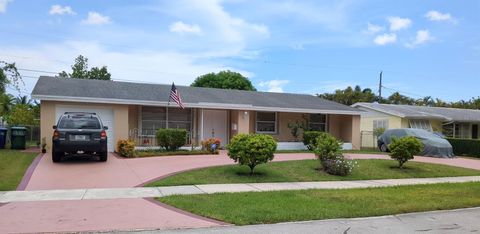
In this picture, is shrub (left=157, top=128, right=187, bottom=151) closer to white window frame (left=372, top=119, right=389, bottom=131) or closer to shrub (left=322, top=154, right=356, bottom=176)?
shrub (left=322, top=154, right=356, bottom=176)

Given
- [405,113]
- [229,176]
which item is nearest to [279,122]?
[405,113]

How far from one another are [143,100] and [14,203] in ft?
40.7

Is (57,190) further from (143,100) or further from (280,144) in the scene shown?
(280,144)

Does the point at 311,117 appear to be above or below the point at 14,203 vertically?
above

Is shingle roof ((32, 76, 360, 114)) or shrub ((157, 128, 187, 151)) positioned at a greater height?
shingle roof ((32, 76, 360, 114))

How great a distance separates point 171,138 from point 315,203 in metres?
11.1

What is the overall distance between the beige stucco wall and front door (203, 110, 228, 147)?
4.99 metres

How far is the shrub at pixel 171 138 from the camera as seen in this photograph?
19688 mm

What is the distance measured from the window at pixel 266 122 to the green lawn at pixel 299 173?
29.0ft

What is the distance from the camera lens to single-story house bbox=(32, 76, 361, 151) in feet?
66.1

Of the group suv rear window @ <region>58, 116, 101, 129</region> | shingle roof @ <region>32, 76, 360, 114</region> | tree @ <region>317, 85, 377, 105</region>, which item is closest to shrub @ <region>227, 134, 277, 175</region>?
suv rear window @ <region>58, 116, 101, 129</region>

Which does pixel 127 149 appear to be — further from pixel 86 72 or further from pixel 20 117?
pixel 86 72

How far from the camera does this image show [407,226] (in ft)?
26.1

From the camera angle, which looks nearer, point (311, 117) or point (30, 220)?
point (30, 220)
